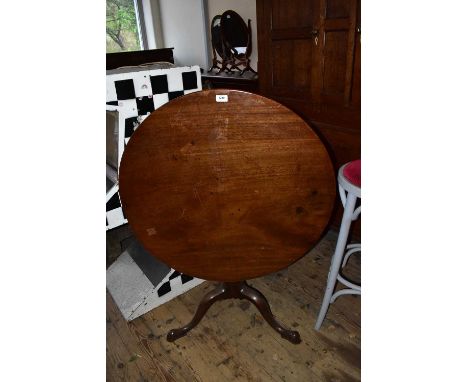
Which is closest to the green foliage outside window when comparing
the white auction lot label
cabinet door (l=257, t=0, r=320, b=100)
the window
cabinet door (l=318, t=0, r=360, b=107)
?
the window

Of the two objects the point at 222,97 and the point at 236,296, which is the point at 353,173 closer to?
the point at 222,97

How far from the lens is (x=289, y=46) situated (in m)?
2.33

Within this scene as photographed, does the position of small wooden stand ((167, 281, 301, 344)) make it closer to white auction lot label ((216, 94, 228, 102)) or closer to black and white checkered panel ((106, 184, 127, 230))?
black and white checkered panel ((106, 184, 127, 230))

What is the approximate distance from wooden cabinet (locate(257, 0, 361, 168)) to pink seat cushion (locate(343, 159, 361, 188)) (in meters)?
0.62

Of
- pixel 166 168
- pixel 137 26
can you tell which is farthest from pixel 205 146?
pixel 137 26

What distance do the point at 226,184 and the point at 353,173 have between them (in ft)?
1.91

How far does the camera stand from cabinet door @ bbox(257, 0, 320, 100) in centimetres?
215

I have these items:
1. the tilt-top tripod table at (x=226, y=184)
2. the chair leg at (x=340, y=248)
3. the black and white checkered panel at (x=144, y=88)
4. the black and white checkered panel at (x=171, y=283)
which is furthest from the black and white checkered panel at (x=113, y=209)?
the chair leg at (x=340, y=248)

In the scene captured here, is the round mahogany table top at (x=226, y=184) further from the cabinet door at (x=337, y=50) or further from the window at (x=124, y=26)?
the window at (x=124, y=26)

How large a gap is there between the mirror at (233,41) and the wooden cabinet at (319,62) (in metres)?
1.37

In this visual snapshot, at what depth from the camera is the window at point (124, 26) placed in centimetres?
649

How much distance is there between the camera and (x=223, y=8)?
14.0ft

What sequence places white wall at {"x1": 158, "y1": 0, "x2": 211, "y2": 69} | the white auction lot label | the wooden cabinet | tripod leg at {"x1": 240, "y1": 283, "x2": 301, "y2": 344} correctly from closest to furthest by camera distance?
the white auction lot label → tripod leg at {"x1": 240, "y1": 283, "x2": 301, "y2": 344} → the wooden cabinet → white wall at {"x1": 158, "y1": 0, "x2": 211, "y2": 69}
